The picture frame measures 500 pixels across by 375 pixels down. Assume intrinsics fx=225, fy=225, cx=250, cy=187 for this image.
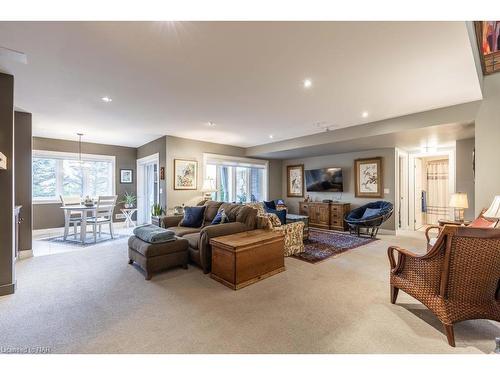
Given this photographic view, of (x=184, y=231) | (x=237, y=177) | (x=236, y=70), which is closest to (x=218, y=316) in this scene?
(x=184, y=231)

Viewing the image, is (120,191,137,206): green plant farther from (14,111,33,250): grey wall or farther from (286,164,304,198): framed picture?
(286,164,304,198): framed picture

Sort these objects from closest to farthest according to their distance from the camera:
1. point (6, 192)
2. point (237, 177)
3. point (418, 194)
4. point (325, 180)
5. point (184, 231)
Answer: point (6, 192), point (184, 231), point (418, 194), point (325, 180), point (237, 177)

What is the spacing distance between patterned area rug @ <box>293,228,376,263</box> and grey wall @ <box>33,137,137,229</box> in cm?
572

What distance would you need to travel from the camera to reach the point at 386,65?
2.37 m

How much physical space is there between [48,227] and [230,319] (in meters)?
6.47

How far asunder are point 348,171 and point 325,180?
70cm

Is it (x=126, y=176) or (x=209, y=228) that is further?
(x=126, y=176)

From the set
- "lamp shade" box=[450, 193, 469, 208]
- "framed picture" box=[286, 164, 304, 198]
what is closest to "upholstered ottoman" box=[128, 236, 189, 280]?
"lamp shade" box=[450, 193, 469, 208]

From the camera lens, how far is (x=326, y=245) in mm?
4668

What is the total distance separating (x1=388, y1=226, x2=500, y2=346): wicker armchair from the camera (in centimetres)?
166

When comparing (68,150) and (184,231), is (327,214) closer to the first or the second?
(184,231)

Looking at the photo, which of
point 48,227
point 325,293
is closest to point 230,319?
point 325,293

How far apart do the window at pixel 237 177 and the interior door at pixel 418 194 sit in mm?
4560
